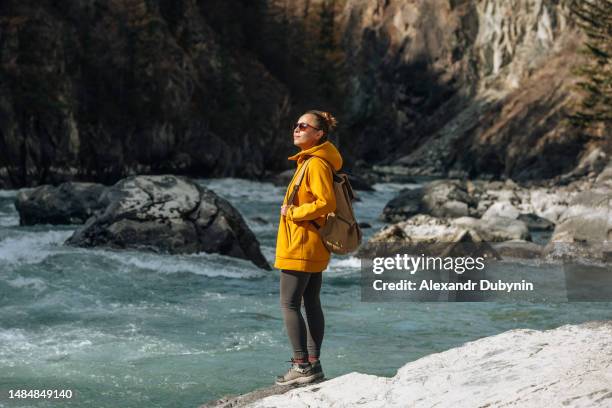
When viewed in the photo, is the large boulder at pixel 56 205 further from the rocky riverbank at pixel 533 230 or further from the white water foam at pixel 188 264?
the rocky riverbank at pixel 533 230

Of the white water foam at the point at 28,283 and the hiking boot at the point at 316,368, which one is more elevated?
the hiking boot at the point at 316,368

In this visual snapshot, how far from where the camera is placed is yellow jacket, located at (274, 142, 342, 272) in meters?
5.38

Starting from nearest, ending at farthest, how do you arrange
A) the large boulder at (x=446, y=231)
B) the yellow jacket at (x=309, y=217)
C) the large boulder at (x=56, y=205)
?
the yellow jacket at (x=309, y=217)
the large boulder at (x=446, y=231)
the large boulder at (x=56, y=205)

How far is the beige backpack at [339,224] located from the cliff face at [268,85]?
28.6m

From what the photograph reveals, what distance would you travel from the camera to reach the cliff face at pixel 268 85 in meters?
36.8

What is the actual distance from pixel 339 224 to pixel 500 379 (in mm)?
1352

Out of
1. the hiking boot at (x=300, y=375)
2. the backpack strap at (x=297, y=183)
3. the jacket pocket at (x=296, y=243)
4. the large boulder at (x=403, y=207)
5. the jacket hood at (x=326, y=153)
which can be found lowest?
the large boulder at (x=403, y=207)

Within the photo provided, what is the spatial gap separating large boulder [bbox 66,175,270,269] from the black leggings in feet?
30.9

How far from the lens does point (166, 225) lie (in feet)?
50.1

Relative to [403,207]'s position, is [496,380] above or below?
above

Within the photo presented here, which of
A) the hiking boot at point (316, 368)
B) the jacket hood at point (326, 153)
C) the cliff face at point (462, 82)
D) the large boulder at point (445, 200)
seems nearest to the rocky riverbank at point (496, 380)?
the hiking boot at point (316, 368)

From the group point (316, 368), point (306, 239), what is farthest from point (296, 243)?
point (316, 368)

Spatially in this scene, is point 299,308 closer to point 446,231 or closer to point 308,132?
point 308,132

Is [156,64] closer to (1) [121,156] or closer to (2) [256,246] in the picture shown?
(1) [121,156]
